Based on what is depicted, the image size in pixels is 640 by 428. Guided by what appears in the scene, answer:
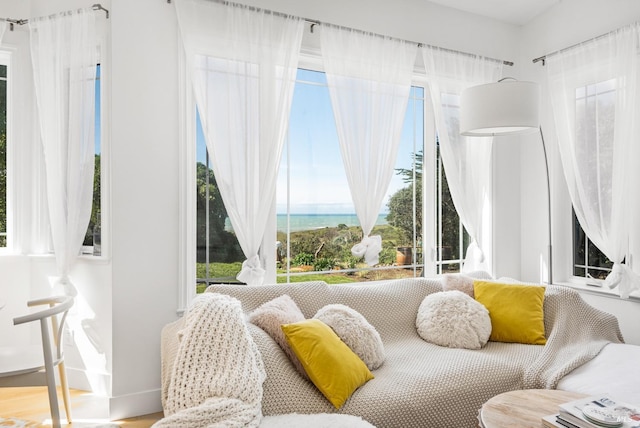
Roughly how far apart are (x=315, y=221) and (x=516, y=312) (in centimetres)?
154

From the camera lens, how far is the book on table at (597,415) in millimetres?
1633

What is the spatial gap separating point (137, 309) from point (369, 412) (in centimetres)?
161

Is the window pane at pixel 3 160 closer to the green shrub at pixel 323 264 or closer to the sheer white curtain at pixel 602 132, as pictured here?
the green shrub at pixel 323 264

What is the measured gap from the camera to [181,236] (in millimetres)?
3057

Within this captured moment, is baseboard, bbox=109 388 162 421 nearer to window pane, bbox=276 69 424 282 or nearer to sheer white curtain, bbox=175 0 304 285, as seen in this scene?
sheer white curtain, bbox=175 0 304 285

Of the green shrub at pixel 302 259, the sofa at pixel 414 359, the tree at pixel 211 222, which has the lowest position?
the sofa at pixel 414 359

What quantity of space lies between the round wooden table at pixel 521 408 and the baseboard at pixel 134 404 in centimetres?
203

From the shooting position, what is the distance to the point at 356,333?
2471 millimetres

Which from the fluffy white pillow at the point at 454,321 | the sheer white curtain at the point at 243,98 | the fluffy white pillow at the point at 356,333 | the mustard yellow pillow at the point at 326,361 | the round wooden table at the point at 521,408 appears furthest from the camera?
the sheer white curtain at the point at 243,98

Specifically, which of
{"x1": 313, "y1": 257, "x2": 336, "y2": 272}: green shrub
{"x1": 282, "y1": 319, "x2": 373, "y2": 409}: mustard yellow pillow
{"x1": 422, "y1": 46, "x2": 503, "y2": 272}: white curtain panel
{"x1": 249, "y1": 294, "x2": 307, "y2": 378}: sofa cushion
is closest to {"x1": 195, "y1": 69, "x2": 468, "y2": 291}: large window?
{"x1": 313, "y1": 257, "x2": 336, "y2": 272}: green shrub

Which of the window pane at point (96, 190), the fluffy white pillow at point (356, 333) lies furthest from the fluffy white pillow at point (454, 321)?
the window pane at point (96, 190)

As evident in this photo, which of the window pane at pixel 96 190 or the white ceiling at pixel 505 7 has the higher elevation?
the white ceiling at pixel 505 7

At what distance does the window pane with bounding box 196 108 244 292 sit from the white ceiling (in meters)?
2.34

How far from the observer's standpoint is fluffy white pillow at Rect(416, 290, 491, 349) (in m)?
2.92
